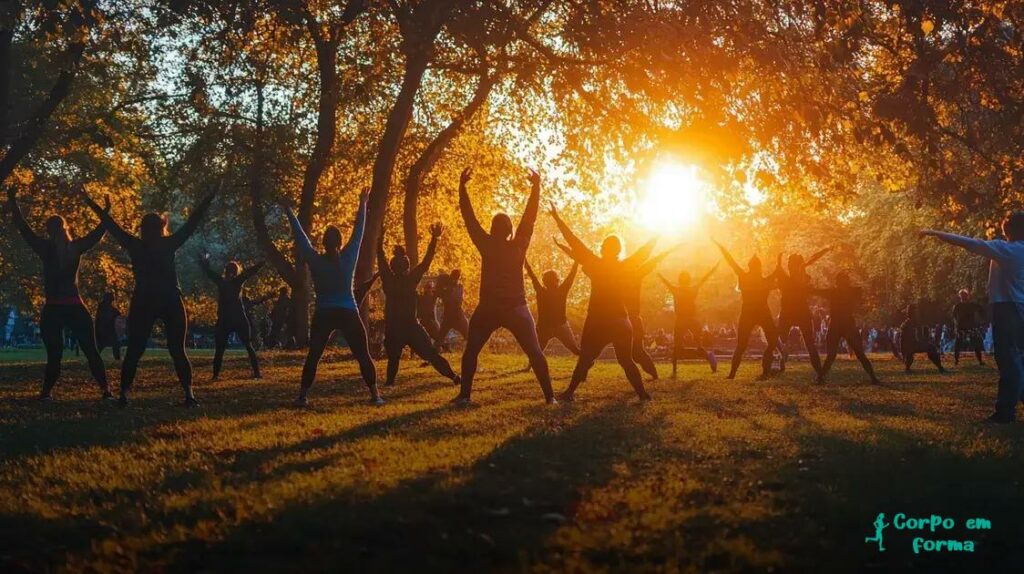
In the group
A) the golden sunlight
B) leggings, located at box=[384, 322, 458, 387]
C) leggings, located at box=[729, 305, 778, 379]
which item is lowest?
leggings, located at box=[384, 322, 458, 387]

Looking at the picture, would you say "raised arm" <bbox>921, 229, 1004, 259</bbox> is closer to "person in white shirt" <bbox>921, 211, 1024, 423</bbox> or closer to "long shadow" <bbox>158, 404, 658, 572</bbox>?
"person in white shirt" <bbox>921, 211, 1024, 423</bbox>

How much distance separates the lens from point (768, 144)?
17.6 m

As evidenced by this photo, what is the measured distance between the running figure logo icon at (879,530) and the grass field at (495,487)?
5cm

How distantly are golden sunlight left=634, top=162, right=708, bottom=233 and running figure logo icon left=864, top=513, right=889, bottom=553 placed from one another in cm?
1463

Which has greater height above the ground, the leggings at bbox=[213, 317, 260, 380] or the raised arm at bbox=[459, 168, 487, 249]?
the raised arm at bbox=[459, 168, 487, 249]

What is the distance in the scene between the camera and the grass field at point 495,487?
4.72 m

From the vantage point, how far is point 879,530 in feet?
16.9

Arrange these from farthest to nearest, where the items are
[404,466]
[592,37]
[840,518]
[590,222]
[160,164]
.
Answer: [590,222]
[160,164]
[592,37]
[404,466]
[840,518]

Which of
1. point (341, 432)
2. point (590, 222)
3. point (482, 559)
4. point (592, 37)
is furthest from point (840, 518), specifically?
point (590, 222)

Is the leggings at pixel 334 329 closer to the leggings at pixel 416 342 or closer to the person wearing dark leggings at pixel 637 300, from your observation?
the leggings at pixel 416 342

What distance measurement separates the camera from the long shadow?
4.56 m

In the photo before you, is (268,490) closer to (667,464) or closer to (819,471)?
(667,464)

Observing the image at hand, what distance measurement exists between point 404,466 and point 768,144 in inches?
496

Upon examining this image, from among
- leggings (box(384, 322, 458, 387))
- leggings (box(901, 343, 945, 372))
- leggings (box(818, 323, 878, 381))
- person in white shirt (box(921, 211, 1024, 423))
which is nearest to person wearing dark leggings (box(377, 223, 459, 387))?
leggings (box(384, 322, 458, 387))
